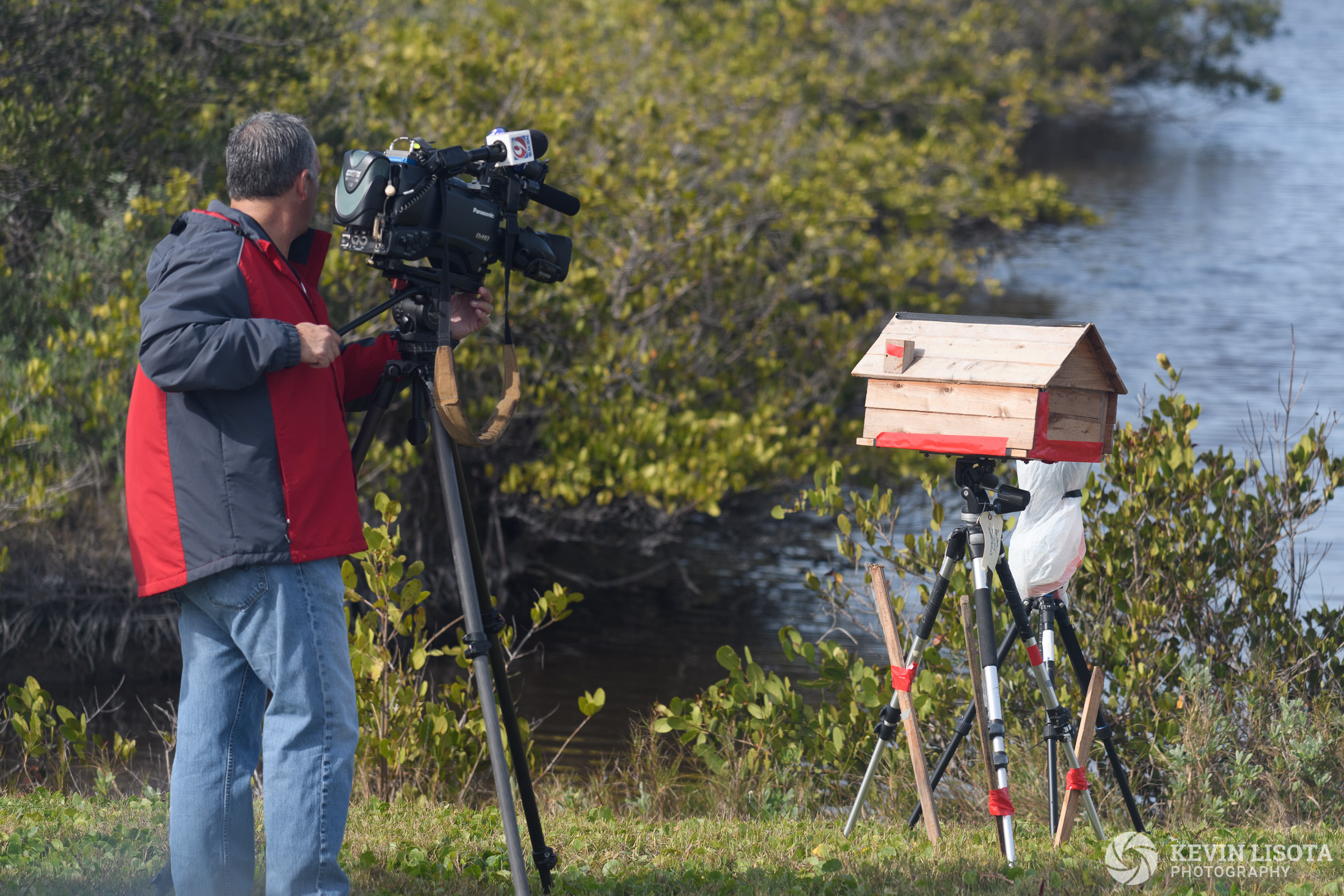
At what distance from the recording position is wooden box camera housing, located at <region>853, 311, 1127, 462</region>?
3.30 metres

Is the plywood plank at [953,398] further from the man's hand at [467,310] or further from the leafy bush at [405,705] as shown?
the leafy bush at [405,705]

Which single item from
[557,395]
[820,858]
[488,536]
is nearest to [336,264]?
[557,395]

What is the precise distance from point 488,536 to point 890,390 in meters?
5.64

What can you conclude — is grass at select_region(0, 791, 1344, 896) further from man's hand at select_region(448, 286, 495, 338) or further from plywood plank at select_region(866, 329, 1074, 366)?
man's hand at select_region(448, 286, 495, 338)

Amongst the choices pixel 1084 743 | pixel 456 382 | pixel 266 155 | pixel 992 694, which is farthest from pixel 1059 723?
pixel 266 155

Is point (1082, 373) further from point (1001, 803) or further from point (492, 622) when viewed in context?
point (492, 622)

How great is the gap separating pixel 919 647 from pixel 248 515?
6.15ft

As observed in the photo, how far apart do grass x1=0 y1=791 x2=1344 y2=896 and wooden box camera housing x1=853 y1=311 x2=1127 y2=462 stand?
43.6 inches

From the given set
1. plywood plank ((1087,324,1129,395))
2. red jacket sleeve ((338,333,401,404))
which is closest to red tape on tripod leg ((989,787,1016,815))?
plywood plank ((1087,324,1129,395))

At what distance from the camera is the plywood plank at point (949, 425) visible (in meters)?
3.28

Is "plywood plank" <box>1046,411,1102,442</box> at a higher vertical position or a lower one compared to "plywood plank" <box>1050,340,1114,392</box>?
lower

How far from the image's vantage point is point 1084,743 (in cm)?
376

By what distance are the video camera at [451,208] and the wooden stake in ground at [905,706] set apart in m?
1.27

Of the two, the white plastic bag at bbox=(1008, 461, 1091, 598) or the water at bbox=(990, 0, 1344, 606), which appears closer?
the white plastic bag at bbox=(1008, 461, 1091, 598)
